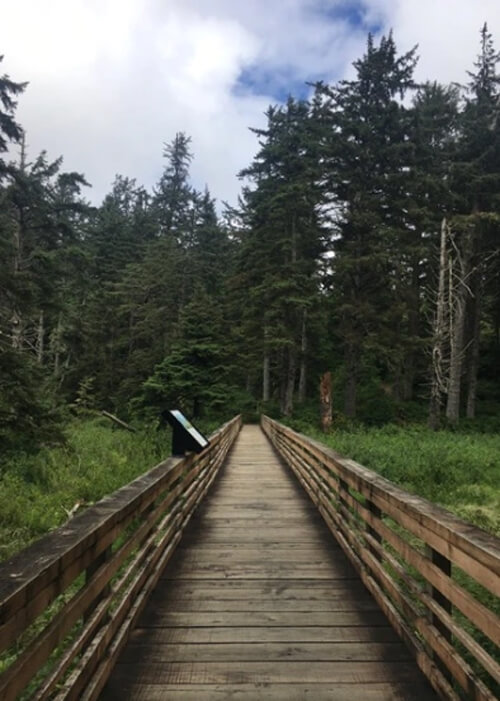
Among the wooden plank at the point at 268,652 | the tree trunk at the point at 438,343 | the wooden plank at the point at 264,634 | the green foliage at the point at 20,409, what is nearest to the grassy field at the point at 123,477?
the green foliage at the point at 20,409

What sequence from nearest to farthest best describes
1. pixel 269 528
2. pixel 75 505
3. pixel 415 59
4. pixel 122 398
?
pixel 269 528 → pixel 75 505 → pixel 415 59 → pixel 122 398

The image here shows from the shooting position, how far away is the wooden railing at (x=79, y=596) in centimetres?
183

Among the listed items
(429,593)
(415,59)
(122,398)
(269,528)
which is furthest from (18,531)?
(415,59)

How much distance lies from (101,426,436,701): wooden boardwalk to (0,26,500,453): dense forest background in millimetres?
10920

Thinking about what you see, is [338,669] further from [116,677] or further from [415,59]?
[415,59]

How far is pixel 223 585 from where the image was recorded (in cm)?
417

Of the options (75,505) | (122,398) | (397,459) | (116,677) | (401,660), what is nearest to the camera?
(116,677)

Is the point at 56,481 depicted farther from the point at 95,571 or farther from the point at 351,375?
the point at 351,375

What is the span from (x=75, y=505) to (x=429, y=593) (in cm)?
639

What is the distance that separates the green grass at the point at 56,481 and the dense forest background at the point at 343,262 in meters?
4.37

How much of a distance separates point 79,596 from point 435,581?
6.45 feet

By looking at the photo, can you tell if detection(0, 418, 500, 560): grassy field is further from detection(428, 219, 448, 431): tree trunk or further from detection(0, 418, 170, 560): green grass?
detection(428, 219, 448, 431): tree trunk

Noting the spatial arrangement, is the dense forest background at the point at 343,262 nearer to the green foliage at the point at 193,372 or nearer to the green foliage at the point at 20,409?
the green foliage at the point at 193,372

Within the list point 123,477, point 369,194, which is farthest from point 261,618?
point 369,194
